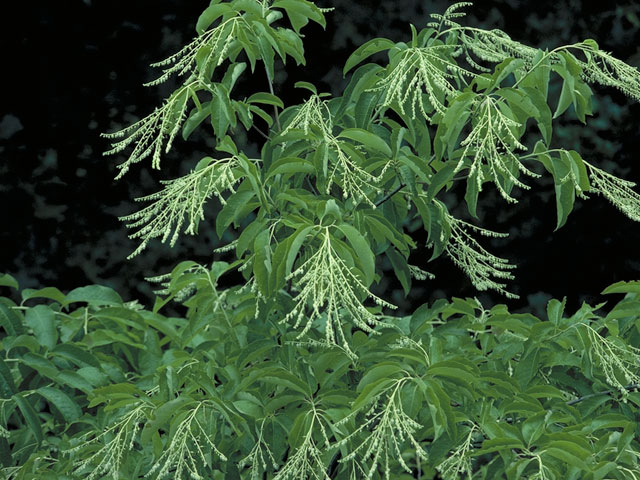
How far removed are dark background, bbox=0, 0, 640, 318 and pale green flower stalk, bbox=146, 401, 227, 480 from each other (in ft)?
6.40

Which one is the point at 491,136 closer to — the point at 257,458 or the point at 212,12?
the point at 212,12

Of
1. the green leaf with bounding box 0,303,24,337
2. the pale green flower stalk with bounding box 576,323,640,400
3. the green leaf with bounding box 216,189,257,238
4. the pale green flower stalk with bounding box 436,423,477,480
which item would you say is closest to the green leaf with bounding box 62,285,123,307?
the green leaf with bounding box 0,303,24,337

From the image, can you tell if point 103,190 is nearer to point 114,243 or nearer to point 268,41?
point 114,243

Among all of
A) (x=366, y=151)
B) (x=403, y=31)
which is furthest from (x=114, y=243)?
(x=366, y=151)

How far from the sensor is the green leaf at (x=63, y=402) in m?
2.46

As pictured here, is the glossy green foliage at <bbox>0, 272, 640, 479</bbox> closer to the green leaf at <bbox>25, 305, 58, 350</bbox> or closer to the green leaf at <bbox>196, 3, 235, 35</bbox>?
the green leaf at <bbox>25, 305, 58, 350</bbox>

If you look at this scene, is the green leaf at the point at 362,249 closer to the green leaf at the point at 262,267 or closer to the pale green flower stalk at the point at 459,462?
the green leaf at the point at 262,267

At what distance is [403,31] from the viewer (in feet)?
13.9

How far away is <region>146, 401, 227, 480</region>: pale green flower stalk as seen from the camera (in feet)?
6.38

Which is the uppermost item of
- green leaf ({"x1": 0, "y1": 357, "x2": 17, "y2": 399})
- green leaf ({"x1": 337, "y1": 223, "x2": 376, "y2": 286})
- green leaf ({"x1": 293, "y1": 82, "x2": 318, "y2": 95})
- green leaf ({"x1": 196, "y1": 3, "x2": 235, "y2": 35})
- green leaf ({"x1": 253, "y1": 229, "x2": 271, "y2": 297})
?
green leaf ({"x1": 196, "y1": 3, "x2": 235, "y2": 35})

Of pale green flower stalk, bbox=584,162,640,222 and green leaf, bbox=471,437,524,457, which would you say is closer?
green leaf, bbox=471,437,524,457

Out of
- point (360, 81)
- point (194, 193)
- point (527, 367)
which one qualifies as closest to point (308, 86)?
point (360, 81)

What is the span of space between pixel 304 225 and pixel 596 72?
74 cm

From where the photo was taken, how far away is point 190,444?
2111 millimetres
